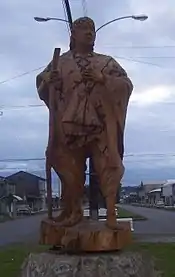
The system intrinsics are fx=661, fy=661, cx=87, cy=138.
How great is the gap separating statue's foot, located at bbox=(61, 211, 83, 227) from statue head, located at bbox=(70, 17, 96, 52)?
1588 millimetres

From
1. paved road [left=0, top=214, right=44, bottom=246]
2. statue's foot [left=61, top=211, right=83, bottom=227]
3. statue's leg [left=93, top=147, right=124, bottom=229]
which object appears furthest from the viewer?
paved road [left=0, top=214, right=44, bottom=246]

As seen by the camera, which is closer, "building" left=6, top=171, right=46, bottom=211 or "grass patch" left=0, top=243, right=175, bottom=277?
"grass patch" left=0, top=243, right=175, bottom=277

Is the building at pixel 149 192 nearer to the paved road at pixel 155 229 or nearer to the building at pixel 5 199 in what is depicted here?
the building at pixel 5 199

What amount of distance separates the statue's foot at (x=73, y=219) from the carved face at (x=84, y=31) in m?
1.62

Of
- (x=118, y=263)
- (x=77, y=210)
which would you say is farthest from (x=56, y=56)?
(x=118, y=263)

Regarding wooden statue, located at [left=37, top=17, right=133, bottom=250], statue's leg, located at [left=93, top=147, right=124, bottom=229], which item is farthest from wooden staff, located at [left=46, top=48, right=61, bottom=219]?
statue's leg, located at [left=93, top=147, right=124, bottom=229]

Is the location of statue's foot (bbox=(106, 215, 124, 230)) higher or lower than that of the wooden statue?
lower

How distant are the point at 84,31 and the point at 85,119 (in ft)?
2.81

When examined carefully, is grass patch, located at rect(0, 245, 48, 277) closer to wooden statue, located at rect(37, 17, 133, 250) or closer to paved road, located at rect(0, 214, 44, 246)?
wooden statue, located at rect(37, 17, 133, 250)

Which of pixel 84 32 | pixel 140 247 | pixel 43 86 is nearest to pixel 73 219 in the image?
pixel 43 86

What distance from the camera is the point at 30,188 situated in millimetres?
97250

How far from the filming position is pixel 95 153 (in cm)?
620

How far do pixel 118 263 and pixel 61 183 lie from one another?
40.2 inches

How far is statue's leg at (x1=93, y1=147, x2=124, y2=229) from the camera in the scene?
19.7ft
